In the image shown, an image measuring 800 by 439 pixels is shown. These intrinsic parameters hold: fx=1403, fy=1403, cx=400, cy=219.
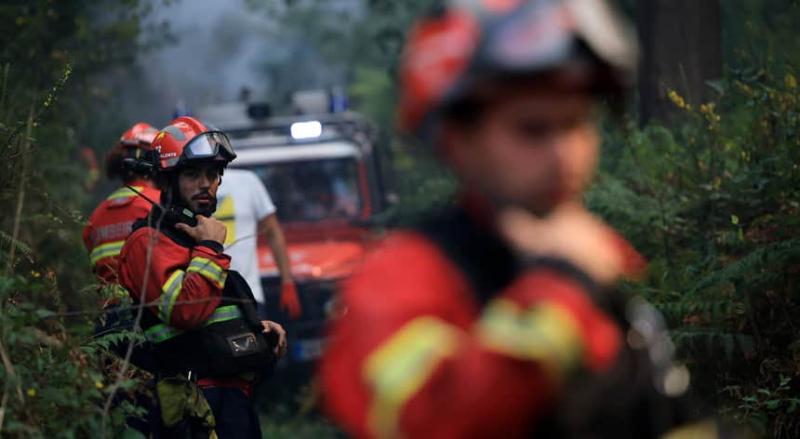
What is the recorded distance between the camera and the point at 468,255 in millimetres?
1988

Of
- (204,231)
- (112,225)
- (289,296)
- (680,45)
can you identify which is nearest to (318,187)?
(680,45)

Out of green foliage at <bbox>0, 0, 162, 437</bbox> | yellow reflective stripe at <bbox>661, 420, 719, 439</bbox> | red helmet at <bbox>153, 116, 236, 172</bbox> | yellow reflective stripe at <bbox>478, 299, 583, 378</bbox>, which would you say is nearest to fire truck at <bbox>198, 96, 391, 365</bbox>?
green foliage at <bbox>0, 0, 162, 437</bbox>

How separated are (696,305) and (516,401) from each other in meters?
4.64

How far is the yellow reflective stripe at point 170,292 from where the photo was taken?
4902 millimetres

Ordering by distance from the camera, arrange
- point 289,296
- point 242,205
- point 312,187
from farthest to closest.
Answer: point 312,187
point 289,296
point 242,205

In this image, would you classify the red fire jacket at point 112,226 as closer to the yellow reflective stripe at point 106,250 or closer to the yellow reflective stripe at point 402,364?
the yellow reflective stripe at point 106,250

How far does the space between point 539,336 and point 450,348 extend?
0.38 ft

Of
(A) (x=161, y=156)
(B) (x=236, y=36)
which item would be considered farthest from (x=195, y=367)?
(B) (x=236, y=36)

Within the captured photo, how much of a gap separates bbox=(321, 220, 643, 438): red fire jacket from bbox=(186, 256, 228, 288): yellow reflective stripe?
9.99 feet

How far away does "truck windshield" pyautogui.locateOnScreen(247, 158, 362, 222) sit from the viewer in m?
12.2

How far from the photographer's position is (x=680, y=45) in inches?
436

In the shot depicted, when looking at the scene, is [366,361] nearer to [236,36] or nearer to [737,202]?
[737,202]

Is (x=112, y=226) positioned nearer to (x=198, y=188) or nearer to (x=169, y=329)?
(x=198, y=188)

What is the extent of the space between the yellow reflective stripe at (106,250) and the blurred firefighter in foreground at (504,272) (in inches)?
160
